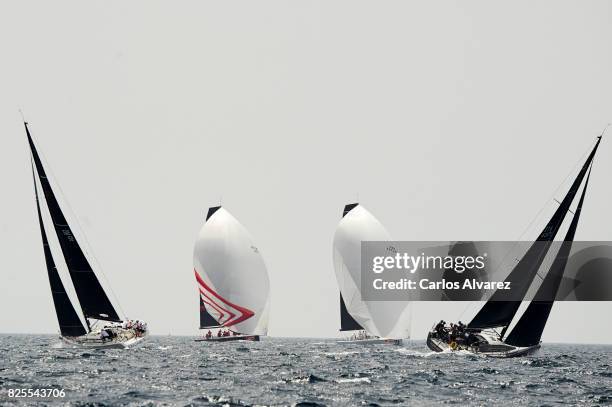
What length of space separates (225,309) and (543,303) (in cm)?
3588

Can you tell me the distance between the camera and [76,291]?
58.6 m

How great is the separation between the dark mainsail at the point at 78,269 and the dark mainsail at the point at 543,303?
26416 mm

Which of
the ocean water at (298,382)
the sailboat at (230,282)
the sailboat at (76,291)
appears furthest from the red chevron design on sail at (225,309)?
the ocean water at (298,382)

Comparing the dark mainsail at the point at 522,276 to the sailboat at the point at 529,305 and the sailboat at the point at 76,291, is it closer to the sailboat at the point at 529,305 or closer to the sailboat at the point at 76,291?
the sailboat at the point at 529,305

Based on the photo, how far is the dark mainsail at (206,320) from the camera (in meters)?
82.7

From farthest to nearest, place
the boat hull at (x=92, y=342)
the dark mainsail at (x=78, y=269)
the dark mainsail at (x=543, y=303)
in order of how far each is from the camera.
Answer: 1. the boat hull at (x=92, y=342)
2. the dark mainsail at (x=78, y=269)
3. the dark mainsail at (x=543, y=303)

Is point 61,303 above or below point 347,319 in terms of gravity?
above

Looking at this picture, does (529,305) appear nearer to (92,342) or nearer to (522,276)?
(522,276)

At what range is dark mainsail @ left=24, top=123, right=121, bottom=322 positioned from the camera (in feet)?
185

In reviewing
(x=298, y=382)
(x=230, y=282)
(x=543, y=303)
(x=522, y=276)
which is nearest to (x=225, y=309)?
(x=230, y=282)

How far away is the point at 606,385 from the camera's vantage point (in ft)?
121

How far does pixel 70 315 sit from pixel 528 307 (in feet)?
94.1

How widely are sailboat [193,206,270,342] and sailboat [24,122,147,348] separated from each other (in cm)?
2004

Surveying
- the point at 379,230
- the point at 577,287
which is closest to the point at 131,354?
the point at 577,287
